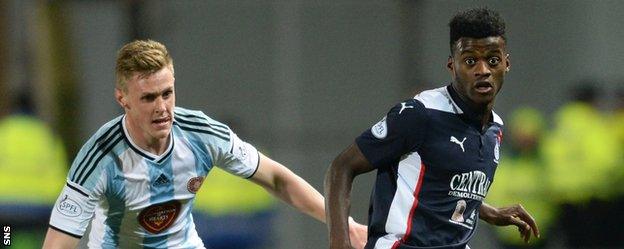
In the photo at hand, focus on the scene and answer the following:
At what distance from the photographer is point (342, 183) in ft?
17.9

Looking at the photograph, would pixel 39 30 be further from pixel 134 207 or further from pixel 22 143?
pixel 134 207

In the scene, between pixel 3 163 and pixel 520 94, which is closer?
pixel 3 163

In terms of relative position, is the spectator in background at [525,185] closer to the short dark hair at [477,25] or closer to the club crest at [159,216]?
the club crest at [159,216]

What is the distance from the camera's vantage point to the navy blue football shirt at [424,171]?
5.46 m

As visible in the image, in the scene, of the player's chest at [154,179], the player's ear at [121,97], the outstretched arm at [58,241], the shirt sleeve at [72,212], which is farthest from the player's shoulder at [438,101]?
the outstretched arm at [58,241]

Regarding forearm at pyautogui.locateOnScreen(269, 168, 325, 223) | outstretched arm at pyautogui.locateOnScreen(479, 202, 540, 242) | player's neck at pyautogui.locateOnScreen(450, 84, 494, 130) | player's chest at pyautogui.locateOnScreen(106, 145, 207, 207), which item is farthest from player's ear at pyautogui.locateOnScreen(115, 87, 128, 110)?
outstretched arm at pyautogui.locateOnScreen(479, 202, 540, 242)

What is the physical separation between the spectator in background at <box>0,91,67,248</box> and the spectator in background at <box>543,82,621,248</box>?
5.46 m

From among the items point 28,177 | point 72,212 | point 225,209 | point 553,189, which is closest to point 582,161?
point 553,189

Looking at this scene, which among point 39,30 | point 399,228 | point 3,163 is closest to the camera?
point 399,228

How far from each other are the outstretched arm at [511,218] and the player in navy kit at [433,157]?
45 cm

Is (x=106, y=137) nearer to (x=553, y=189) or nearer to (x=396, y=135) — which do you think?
(x=396, y=135)

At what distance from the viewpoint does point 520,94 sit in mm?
18031

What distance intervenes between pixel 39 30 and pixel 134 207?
837 cm

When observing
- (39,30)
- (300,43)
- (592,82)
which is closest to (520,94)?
(592,82)
